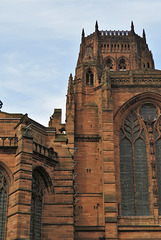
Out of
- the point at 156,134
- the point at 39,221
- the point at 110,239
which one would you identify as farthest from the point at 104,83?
the point at 39,221

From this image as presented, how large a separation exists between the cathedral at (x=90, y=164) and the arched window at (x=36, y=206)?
52 millimetres

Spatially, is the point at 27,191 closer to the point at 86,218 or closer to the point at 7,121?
the point at 7,121

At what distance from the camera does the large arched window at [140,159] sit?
106ft

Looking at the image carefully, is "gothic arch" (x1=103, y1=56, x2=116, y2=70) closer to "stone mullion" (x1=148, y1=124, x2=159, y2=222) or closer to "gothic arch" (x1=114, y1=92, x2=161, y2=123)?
"gothic arch" (x1=114, y1=92, x2=161, y2=123)

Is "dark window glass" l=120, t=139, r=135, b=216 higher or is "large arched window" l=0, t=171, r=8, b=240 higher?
"dark window glass" l=120, t=139, r=135, b=216

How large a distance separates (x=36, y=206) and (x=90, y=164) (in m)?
10.9

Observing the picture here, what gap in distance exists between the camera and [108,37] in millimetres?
59906

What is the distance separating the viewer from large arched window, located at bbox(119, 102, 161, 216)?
3241 cm

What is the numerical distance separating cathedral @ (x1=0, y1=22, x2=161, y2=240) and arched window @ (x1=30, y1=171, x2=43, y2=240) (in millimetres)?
52

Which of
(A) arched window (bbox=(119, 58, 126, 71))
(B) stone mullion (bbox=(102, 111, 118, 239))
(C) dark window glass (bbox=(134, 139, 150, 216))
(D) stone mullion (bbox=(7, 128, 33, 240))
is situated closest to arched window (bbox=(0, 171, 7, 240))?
(D) stone mullion (bbox=(7, 128, 33, 240))

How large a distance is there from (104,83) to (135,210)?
35.6ft

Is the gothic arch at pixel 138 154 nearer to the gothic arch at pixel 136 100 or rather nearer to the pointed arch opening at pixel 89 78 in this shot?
the gothic arch at pixel 136 100

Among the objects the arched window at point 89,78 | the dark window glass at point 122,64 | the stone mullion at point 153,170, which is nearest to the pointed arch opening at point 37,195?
the stone mullion at point 153,170

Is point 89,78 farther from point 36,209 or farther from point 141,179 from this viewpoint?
point 36,209
